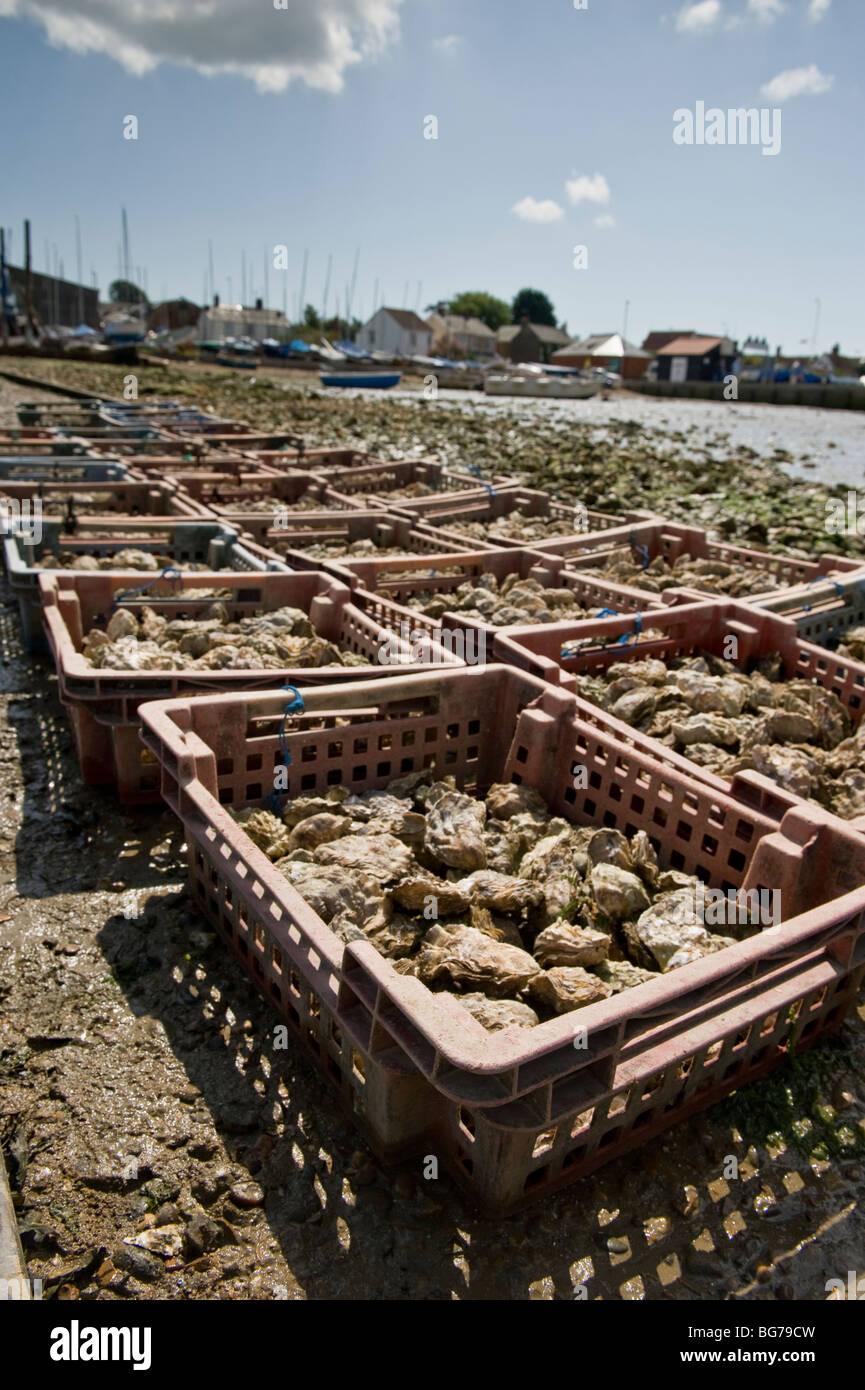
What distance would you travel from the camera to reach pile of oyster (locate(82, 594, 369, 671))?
5.29 meters

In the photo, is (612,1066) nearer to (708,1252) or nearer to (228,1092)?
(708,1252)

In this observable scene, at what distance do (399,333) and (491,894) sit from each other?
9984 cm

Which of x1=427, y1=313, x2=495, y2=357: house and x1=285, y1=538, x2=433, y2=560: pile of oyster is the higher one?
x1=427, y1=313, x2=495, y2=357: house

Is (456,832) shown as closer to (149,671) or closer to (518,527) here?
(149,671)

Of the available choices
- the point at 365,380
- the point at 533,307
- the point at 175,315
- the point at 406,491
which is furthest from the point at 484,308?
the point at 406,491

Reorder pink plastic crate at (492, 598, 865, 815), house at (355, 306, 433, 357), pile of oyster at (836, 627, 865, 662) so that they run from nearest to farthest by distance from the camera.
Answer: pink plastic crate at (492, 598, 865, 815) < pile of oyster at (836, 627, 865, 662) < house at (355, 306, 433, 357)

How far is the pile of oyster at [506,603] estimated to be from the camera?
6.90 metres

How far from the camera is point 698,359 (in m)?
81.6

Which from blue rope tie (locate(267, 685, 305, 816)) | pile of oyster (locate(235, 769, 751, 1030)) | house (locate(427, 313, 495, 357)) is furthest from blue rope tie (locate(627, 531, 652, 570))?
house (locate(427, 313, 495, 357))

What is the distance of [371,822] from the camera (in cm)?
436

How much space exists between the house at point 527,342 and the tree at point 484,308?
1198 centimetres

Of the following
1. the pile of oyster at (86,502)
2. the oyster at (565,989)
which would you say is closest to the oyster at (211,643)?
the oyster at (565,989)

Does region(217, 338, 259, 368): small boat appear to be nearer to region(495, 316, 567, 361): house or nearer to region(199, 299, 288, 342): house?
region(199, 299, 288, 342): house

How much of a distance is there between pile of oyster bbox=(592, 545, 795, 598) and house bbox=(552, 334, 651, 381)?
85.2 meters
